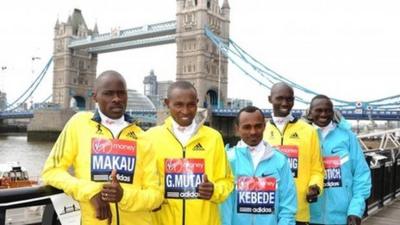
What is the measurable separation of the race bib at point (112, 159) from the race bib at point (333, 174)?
1.46m

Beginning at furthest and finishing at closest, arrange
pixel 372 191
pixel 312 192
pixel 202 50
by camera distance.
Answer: pixel 202 50 < pixel 372 191 < pixel 312 192

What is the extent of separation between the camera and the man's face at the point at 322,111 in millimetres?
2969

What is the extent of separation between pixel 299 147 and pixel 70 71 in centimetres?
6307

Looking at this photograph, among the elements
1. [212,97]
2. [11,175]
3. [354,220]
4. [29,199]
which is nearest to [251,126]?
[354,220]

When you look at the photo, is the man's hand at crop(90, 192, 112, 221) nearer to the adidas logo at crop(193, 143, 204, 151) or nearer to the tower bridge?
the adidas logo at crop(193, 143, 204, 151)

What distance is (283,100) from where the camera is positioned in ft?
9.32

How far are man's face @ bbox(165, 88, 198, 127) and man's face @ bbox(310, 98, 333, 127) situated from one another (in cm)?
112

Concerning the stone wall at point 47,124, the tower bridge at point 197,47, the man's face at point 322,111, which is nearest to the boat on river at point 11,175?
the man's face at point 322,111

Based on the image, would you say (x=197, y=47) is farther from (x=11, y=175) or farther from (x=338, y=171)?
(x=338, y=171)

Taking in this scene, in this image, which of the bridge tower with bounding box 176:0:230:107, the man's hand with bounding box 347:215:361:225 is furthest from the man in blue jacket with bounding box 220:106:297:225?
the bridge tower with bounding box 176:0:230:107

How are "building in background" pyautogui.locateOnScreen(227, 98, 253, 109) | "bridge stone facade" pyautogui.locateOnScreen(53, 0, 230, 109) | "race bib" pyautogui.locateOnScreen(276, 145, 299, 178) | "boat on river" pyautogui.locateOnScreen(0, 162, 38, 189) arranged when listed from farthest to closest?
1. "bridge stone facade" pyautogui.locateOnScreen(53, 0, 230, 109)
2. "building in background" pyautogui.locateOnScreen(227, 98, 253, 109)
3. "boat on river" pyautogui.locateOnScreen(0, 162, 38, 189)
4. "race bib" pyautogui.locateOnScreen(276, 145, 299, 178)

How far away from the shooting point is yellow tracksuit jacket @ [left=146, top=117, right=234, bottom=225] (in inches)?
Result: 81.5

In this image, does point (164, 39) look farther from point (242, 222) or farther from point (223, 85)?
point (242, 222)

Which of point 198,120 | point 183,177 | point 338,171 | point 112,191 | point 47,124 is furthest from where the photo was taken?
point 47,124
